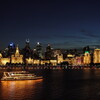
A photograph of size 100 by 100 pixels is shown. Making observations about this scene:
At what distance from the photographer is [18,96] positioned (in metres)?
32.1

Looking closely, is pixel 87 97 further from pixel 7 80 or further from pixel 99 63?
pixel 99 63

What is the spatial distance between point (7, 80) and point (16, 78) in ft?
6.22

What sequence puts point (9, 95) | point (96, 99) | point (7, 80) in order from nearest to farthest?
point (96, 99)
point (9, 95)
point (7, 80)

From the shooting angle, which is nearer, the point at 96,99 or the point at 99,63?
the point at 96,99

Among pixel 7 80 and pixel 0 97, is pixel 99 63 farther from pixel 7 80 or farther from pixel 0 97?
pixel 0 97

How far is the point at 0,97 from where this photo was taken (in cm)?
3152

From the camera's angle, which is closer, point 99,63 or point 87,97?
point 87,97

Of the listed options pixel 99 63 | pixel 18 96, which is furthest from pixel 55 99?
pixel 99 63

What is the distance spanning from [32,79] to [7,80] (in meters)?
5.05

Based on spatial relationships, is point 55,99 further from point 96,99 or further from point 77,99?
point 96,99

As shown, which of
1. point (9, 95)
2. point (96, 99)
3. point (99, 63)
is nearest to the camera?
point (96, 99)

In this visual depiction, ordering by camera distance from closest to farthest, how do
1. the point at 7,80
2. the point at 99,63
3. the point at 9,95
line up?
1. the point at 9,95
2. the point at 7,80
3. the point at 99,63

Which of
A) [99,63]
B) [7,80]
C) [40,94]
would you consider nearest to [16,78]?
[7,80]

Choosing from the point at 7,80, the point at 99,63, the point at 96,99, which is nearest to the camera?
the point at 96,99
